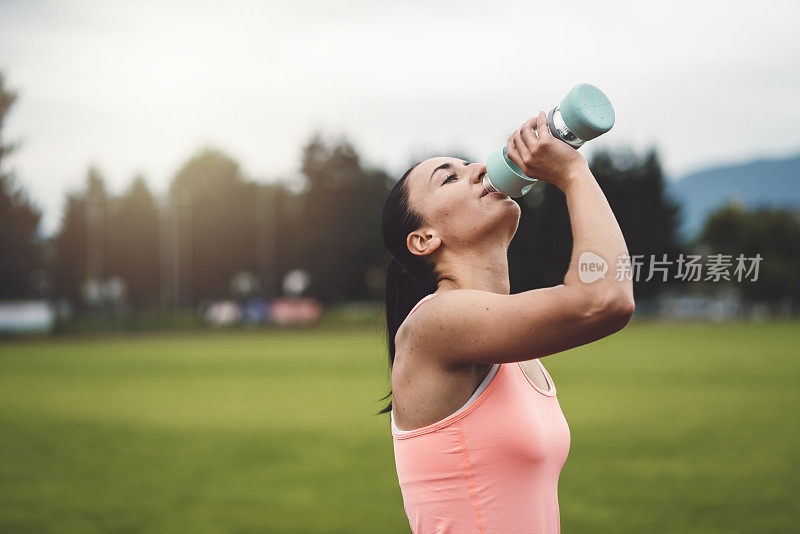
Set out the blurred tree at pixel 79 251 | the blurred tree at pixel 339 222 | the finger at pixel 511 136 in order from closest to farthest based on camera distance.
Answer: the finger at pixel 511 136, the blurred tree at pixel 339 222, the blurred tree at pixel 79 251

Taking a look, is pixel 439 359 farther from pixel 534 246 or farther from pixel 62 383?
pixel 534 246

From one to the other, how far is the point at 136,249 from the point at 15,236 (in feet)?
48.4

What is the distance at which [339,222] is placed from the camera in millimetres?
63062

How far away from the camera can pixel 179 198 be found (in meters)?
65.4

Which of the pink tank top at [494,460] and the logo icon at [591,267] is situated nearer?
the logo icon at [591,267]

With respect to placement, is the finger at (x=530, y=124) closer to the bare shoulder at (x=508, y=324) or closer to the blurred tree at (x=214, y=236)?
the bare shoulder at (x=508, y=324)

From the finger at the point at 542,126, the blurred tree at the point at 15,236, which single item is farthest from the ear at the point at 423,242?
the blurred tree at the point at 15,236

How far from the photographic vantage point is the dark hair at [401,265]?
241 centimetres

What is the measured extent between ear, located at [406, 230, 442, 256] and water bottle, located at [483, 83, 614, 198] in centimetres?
25

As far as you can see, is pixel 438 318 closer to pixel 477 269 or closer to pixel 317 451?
pixel 477 269

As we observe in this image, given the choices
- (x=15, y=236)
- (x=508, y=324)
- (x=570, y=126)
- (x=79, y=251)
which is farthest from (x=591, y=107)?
(x=79, y=251)

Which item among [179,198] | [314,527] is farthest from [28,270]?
[314,527]

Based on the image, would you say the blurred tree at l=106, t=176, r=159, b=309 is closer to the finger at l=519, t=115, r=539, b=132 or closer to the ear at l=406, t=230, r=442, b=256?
the ear at l=406, t=230, r=442, b=256

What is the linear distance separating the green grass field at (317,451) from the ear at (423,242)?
956 mm
